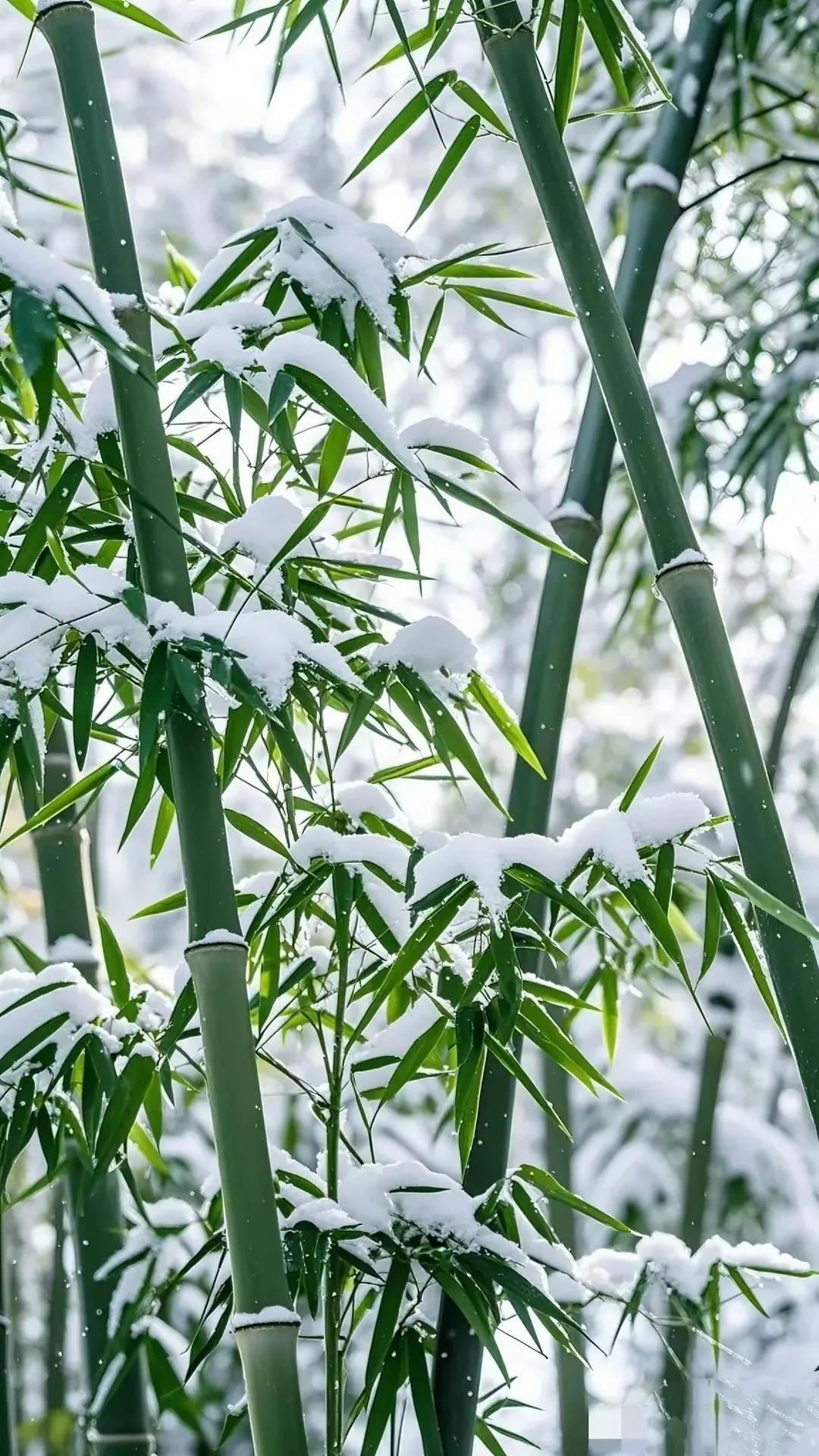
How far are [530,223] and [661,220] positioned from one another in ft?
10.3

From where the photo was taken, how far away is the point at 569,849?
0.99 m

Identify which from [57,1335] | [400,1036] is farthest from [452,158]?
[57,1335]

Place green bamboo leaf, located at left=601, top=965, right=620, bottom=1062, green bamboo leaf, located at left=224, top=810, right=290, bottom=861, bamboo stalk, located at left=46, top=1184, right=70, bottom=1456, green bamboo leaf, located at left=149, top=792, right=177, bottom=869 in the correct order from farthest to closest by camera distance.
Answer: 1. bamboo stalk, located at left=46, top=1184, right=70, bottom=1456
2. green bamboo leaf, located at left=601, top=965, right=620, bottom=1062
3. green bamboo leaf, located at left=149, top=792, right=177, bottom=869
4. green bamboo leaf, located at left=224, top=810, right=290, bottom=861

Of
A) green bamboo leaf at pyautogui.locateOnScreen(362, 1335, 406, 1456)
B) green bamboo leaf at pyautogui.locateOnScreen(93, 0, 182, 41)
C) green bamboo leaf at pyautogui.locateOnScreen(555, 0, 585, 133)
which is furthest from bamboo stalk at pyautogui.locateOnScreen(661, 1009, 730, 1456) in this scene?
green bamboo leaf at pyautogui.locateOnScreen(93, 0, 182, 41)

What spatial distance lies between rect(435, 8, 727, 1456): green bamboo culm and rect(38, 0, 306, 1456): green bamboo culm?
0.28 metres

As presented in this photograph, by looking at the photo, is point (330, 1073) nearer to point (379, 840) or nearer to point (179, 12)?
point (379, 840)

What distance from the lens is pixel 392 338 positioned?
1.11 metres

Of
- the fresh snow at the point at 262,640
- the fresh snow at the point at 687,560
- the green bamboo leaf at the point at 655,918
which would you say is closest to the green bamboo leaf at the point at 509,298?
the fresh snow at the point at 687,560

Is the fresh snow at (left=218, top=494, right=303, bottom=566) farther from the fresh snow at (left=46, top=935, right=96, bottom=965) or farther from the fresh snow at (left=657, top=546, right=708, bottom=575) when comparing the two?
the fresh snow at (left=46, top=935, right=96, bottom=965)

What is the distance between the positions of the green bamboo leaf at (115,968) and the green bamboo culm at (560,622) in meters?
0.33

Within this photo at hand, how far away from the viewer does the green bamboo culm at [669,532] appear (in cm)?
99

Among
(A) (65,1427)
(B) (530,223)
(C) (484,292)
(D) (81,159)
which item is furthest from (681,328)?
(A) (65,1427)

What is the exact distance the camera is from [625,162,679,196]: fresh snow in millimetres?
1332

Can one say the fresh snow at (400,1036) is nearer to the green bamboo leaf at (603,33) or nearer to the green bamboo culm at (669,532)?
the green bamboo culm at (669,532)
